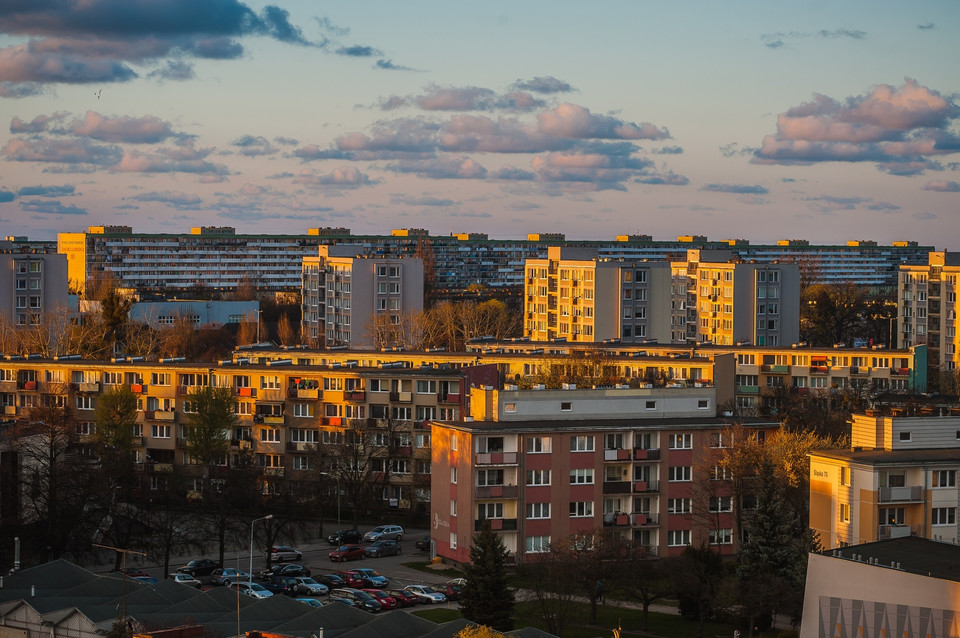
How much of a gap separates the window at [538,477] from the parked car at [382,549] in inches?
268

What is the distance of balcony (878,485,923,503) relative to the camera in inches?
1631

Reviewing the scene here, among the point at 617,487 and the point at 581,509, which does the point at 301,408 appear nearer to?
the point at 581,509

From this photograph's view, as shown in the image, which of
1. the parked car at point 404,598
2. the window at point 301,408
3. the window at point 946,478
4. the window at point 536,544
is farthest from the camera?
the window at point 301,408

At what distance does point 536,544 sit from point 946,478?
1468 cm

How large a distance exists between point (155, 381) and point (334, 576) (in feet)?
80.1

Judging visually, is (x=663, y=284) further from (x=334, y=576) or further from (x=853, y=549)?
(x=853, y=549)

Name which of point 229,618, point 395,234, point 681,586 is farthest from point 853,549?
point 395,234

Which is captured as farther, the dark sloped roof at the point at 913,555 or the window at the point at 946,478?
the window at the point at 946,478

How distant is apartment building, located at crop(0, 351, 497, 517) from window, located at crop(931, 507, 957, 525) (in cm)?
2475

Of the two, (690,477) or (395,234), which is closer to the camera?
(690,477)

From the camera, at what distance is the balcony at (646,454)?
171 feet

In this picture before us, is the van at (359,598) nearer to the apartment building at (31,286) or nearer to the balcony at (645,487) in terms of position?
the balcony at (645,487)

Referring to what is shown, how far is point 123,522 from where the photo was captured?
52219 millimetres

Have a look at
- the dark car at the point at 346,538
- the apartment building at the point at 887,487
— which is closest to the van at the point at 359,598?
the dark car at the point at 346,538
